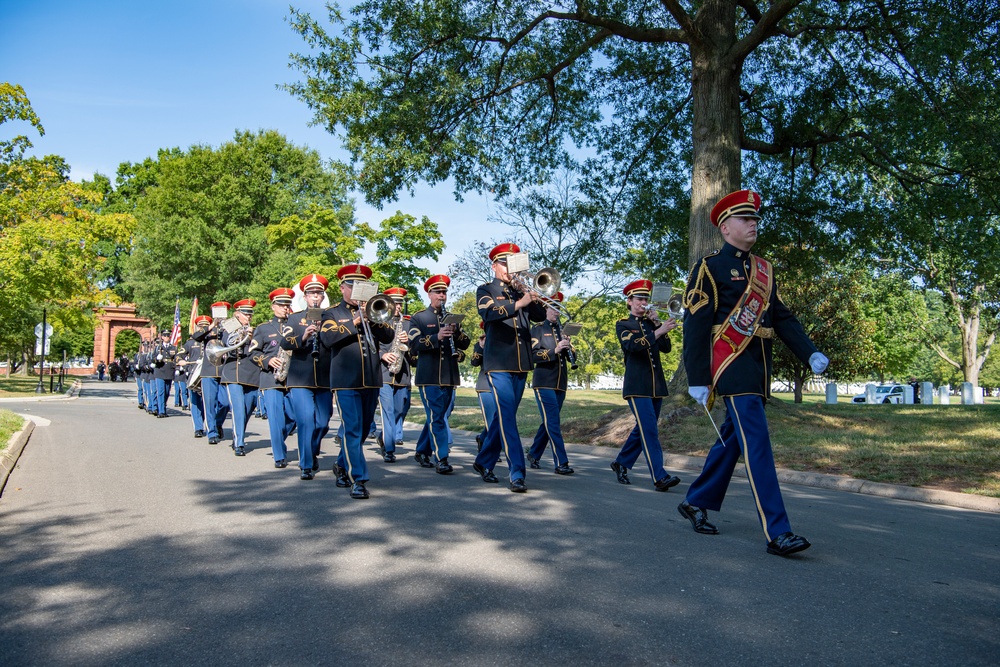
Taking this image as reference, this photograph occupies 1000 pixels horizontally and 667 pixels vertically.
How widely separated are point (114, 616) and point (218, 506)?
311 cm

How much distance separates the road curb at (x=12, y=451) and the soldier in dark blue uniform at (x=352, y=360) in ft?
10.6

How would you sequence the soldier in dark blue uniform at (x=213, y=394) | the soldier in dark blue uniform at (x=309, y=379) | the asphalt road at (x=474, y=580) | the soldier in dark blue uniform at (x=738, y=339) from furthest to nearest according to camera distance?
the soldier in dark blue uniform at (x=213, y=394) < the soldier in dark blue uniform at (x=309, y=379) < the soldier in dark blue uniform at (x=738, y=339) < the asphalt road at (x=474, y=580)

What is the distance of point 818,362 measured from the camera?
5242mm

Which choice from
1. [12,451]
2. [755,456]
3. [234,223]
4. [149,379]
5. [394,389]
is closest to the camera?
[755,456]

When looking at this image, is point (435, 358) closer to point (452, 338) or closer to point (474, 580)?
point (452, 338)

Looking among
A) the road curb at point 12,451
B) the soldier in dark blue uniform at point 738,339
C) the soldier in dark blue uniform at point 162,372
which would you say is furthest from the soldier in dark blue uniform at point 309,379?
the soldier in dark blue uniform at point 162,372

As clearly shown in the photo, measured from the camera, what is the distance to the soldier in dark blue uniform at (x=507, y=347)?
7.95 m

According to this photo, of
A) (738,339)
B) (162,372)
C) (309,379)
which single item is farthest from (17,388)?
(738,339)

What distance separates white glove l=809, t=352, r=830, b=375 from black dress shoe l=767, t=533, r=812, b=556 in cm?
104

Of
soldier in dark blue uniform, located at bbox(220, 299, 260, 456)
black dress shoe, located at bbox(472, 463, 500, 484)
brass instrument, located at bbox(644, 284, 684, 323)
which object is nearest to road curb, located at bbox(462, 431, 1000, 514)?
brass instrument, located at bbox(644, 284, 684, 323)

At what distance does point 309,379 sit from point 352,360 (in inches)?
51.5

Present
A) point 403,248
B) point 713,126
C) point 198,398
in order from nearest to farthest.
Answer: point 713,126 < point 198,398 < point 403,248

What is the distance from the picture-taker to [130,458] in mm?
10695

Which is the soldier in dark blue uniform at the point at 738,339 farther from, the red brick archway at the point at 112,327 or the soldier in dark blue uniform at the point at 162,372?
the red brick archway at the point at 112,327
